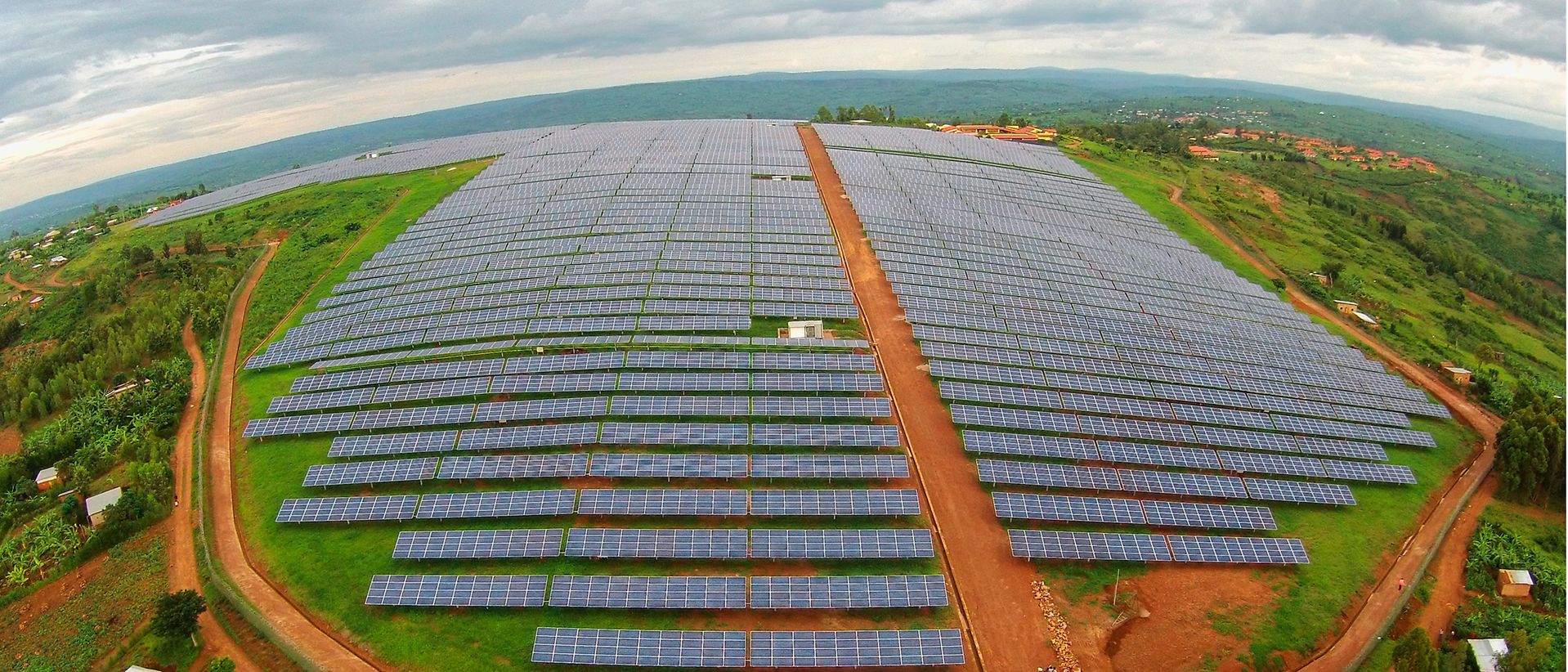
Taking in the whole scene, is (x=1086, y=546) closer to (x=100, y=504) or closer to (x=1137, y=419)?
(x=1137, y=419)

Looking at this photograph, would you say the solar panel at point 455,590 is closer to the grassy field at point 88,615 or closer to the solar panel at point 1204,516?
the grassy field at point 88,615

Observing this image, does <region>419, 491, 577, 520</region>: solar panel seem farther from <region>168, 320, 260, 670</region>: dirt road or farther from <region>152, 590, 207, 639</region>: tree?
<region>152, 590, 207, 639</region>: tree

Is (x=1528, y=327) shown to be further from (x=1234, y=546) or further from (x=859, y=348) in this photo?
(x=859, y=348)

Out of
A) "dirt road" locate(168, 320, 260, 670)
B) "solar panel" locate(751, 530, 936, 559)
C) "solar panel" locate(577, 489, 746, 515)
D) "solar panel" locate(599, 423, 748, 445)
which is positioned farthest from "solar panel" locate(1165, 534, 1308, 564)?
"dirt road" locate(168, 320, 260, 670)

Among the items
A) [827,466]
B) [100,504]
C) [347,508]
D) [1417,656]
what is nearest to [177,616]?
[347,508]

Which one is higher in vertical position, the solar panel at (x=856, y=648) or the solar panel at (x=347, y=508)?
the solar panel at (x=347, y=508)

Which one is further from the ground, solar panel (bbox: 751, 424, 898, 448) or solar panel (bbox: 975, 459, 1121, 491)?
solar panel (bbox: 751, 424, 898, 448)

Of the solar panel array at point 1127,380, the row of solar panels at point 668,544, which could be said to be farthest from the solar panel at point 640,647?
the solar panel array at point 1127,380
